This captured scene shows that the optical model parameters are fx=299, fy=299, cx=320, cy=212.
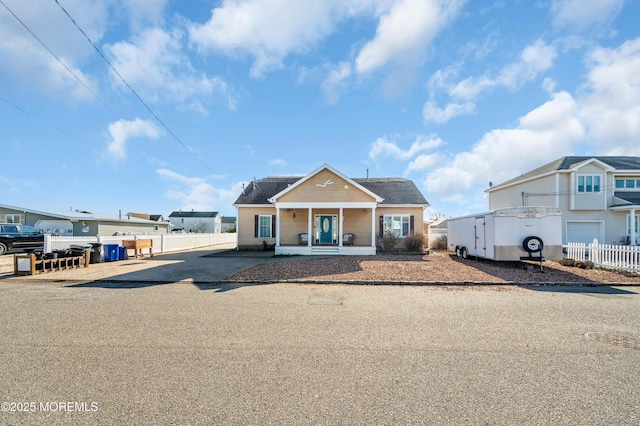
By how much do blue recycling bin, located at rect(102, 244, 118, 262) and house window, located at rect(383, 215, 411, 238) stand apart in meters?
15.5

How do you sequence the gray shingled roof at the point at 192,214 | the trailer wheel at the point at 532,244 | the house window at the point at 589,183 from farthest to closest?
the gray shingled roof at the point at 192,214 → the house window at the point at 589,183 → the trailer wheel at the point at 532,244

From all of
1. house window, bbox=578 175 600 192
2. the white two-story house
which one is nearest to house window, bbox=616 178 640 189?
the white two-story house

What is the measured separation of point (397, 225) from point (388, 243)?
169 centimetres

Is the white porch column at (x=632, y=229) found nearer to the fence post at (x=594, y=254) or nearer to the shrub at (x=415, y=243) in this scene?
the fence post at (x=594, y=254)

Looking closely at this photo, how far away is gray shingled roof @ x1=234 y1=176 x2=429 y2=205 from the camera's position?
20.7m

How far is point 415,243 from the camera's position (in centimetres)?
1894

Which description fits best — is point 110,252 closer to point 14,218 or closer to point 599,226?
point 14,218

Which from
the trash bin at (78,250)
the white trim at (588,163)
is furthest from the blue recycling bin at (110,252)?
the white trim at (588,163)

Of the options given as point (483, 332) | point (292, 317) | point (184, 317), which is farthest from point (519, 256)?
point (184, 317)

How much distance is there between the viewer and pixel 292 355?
13.1ft

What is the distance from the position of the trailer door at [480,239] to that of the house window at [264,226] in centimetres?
1325

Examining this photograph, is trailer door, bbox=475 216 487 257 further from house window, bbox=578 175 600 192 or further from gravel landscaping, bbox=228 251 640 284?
house window, bbox=578 175 600 192

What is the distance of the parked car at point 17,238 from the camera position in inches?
685

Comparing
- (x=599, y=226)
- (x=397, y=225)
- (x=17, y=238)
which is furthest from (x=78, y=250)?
(x=599, y=226)
